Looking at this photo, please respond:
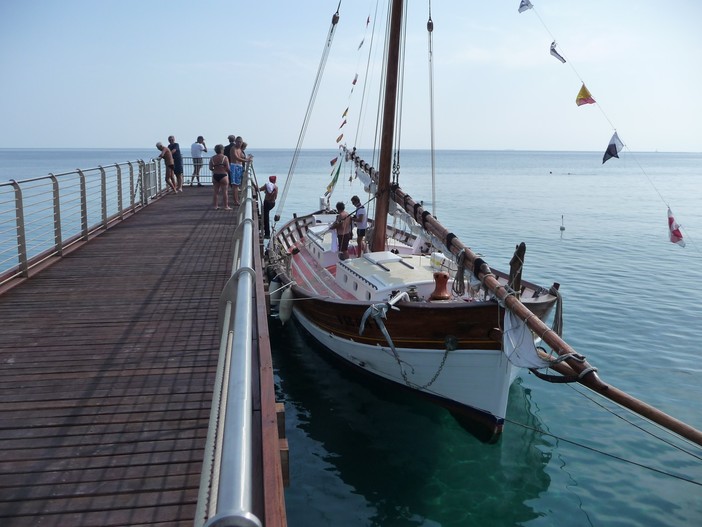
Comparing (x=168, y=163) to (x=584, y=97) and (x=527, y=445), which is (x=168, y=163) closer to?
(x=584, y=97)

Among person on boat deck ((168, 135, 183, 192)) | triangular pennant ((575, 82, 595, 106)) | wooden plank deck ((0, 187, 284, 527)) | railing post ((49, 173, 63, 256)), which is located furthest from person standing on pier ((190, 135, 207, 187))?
triangular pennant ((575, 82, 595, 106))

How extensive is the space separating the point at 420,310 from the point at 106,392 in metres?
5.91

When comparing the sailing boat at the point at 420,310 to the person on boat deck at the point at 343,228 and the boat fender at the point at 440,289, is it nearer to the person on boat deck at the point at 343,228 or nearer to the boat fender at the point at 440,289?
the boat fender at the point at 440,289

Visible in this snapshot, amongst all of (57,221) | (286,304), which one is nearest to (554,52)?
(286,304)

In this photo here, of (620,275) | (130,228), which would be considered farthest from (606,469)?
(620,275)

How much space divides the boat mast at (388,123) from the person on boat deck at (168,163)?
32.3 ft

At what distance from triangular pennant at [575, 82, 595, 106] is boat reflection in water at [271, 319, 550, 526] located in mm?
6375

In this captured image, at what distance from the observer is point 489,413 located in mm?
10320

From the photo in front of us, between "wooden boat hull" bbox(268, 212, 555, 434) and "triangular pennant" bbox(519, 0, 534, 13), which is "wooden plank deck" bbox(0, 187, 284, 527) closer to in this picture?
"wooden boat hull" bbox(268, 212, 555, 434)

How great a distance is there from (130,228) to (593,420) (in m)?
11.6

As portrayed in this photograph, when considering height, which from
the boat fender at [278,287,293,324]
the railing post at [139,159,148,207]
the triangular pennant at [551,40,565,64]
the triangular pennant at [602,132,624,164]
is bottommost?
the boat fender at [278,287,293,324]

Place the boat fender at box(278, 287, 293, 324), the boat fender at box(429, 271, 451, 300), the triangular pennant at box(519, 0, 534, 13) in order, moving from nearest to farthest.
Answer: the boat fender at box(429, 271, 451, 300) → the triangular pennant at box(519, 0, 534, 13) → the boat fender at box(278, 287, 293, 324)

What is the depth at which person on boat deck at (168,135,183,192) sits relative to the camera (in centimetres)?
2077

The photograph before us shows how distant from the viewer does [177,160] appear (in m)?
22.6
